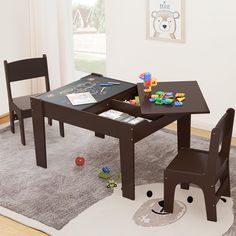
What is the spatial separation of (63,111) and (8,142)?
1.07 meters

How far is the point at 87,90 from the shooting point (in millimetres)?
4137

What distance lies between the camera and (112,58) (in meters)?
5.32

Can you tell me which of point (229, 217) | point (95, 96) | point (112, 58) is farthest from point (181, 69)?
point (229, 217)

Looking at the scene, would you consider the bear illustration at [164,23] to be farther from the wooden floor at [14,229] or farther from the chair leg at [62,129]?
the wooden floor at [14,229]

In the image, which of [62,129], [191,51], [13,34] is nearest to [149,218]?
[62,129]

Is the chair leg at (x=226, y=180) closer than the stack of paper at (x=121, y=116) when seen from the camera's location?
Yes

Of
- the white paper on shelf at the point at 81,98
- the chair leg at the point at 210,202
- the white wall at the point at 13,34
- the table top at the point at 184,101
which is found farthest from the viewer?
the white wall at the point at 13,34

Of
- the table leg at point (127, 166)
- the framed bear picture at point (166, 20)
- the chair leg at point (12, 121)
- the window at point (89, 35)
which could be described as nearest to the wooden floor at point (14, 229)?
the table leg at point (127, 166)

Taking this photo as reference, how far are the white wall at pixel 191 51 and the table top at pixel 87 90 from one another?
85 centimetres

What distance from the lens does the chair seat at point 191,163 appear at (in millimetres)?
3367

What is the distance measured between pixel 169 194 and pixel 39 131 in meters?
1.22

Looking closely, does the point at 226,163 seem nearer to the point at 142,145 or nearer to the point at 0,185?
the point at 142,145

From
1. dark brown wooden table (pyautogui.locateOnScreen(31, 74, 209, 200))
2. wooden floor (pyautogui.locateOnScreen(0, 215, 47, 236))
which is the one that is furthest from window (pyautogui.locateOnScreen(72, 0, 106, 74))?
wooden floor (pyautogui.locateOnScreen(0, 215, 47, 236))

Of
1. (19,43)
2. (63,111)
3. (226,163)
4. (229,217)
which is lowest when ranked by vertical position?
(229,217)
